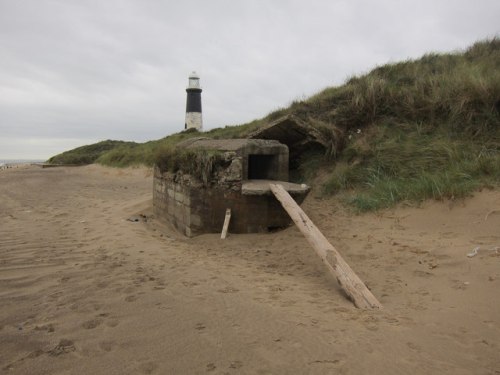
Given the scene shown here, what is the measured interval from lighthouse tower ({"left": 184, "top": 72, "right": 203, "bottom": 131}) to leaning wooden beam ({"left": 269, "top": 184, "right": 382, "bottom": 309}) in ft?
86.8

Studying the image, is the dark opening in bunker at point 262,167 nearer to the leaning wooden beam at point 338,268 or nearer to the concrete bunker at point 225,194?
the concrete bunker at point 225,194

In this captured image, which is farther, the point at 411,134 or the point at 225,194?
the point at 411,134

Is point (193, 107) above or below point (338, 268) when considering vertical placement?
above

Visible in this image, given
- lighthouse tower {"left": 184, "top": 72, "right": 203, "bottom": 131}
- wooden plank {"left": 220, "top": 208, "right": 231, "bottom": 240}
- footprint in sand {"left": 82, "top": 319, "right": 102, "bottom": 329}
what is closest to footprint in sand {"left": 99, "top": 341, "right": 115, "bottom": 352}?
footprint in sand {"left": 82, "top": 319, "right": 102, "bottom": 329}

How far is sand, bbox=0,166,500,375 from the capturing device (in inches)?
108

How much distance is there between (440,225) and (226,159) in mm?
3601

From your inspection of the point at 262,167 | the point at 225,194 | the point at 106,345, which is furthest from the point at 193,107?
the point at 106,345

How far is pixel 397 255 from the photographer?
16.9 ft

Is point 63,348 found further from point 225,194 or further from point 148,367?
point 225,194

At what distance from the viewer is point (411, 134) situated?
8508 mm

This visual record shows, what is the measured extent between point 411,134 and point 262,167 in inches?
131

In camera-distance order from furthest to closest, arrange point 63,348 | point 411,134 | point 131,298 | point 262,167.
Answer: point 262,167, point 411,134, point 131,298, point 63,348

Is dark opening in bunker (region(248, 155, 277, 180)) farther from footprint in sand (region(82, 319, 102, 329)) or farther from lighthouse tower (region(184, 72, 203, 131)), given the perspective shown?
lighthouse tower (region(184, 72, 203, 131))

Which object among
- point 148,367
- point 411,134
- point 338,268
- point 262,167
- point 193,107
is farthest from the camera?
point 193,107
